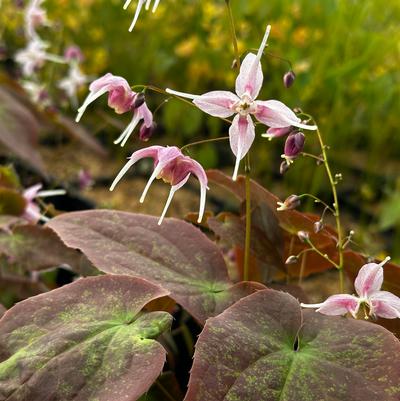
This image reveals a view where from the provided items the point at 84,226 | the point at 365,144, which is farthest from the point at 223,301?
the point at 365,144

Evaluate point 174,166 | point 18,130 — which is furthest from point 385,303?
point 18,130

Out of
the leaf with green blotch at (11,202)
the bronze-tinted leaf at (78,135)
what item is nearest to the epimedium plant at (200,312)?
the leaf with green blotch at (11,202)

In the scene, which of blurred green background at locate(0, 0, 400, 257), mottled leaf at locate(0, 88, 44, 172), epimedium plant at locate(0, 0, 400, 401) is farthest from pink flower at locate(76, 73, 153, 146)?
blurred green background at locate(0, 0, 400, 257)

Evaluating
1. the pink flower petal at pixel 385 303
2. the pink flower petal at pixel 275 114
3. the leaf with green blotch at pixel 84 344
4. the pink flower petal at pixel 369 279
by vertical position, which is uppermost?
the pink flower petal at pixel 275 114

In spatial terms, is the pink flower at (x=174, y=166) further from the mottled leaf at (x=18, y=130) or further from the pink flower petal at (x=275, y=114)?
the mottled leaf at (x=18, y=130)

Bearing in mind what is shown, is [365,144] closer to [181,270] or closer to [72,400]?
[181,270]

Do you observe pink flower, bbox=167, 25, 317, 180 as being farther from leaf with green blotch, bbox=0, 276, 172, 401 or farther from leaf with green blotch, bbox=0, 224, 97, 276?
leaf with green blotch, bbox=0, 224, 97, 276

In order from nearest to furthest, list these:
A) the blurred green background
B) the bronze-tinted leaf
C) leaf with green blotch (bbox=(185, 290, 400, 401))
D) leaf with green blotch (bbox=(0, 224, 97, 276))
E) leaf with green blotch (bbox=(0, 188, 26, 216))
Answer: leaf with green blotch (bbox=(185, 290, 400, 401))
leaf with green blotch (bbox=(0, 224, 97, 276))
leaf with green blotch (bbox=(0, 188, 26, 216))
the bronze-tinted leaf
the blurred green background
